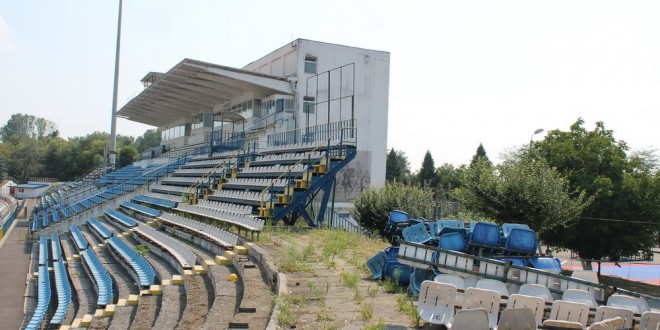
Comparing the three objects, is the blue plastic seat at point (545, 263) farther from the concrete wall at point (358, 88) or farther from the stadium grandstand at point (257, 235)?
the concrete wall at point (358, 88)

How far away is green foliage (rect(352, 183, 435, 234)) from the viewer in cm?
1952

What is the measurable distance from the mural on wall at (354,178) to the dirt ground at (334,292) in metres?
18.3

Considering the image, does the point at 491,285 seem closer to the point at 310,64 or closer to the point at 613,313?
the point at 613,313

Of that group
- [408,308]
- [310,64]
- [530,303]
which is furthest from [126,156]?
[530,303]

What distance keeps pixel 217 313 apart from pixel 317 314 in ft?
4.39

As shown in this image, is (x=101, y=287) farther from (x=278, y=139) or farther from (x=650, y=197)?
(x=650, y=197)

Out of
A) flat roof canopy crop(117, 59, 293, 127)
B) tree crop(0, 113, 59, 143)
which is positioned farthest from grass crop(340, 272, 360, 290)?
Answer: tree crop(0, 113, 59, 143)

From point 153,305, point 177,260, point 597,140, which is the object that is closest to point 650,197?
point 597,140

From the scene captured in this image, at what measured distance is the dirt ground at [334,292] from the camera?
725 centimetres

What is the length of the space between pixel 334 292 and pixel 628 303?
3.93 metres

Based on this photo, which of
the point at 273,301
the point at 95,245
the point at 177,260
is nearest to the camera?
the point at 273,301

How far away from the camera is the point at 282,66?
34094 millimetres

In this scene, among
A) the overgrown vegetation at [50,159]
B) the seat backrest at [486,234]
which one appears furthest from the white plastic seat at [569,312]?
the overgrown vegetation at [50,159]

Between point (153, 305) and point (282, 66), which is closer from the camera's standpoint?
point (153, 305)
